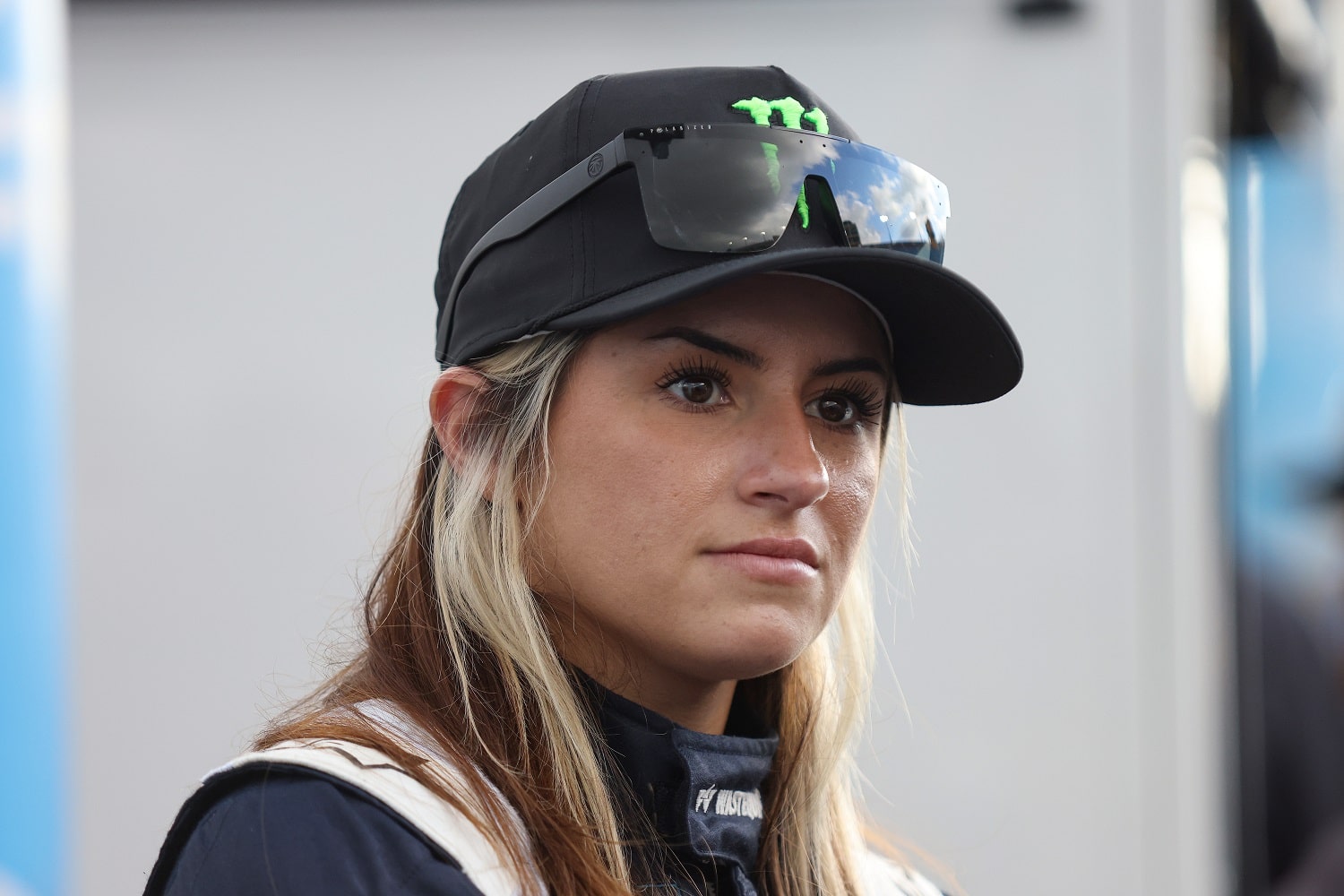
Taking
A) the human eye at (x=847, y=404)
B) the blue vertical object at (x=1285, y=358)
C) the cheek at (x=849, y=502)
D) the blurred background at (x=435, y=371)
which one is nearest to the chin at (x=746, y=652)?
the cheek at (x=849, y=502)

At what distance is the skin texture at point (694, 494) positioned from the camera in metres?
1.25

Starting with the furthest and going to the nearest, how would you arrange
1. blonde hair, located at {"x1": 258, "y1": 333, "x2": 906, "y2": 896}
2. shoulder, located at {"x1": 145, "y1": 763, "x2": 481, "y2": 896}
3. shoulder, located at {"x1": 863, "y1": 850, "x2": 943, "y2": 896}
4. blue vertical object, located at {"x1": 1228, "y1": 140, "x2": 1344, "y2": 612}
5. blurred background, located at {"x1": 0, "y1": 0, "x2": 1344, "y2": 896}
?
blue vertical object, located at {"x1": 1228, "y1": 140, "x2": 1344, "y2": 612}
blurred background, located at {"x1": 0, "y1": 0, "x2": 1344, "y2": 896}
shoulder, located at {"x1": 863, "y1": 850, "x2": 943, "y2": 896}
blonde hair, located at {"x1": 258, "y1": 333, "x2": 906, "y2": 896}
shoulder, located at {"x1": 145, "y1": 763, "x2": 481, "y2": 896}

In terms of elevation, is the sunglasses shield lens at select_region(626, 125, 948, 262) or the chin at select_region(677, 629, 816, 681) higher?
the sunglasses shield lens at select_region(626, 125, 948, 262)

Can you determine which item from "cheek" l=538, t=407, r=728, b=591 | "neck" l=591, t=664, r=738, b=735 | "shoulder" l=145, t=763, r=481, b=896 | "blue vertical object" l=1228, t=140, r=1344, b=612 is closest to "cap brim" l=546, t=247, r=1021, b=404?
"cheek" l=538, t=407, r=728, b=591

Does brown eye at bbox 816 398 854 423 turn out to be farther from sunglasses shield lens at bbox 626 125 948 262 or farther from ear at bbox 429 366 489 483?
ear at bbox 429 366 489 483

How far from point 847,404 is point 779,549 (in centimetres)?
20

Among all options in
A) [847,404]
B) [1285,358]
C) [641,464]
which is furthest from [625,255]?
[1285,358]

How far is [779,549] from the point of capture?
1.27m

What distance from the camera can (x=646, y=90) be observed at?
1323 millimetres

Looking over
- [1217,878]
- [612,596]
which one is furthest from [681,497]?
[1217,878]

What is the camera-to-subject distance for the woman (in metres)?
1.23

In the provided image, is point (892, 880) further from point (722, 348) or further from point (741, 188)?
point (741, 188)

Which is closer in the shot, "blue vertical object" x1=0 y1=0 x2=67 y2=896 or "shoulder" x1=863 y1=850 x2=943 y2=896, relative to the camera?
"blue vertical object" x1=0 y1=0 x2=67 y2=896

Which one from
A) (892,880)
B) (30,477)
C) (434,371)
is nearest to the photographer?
(30,477)
